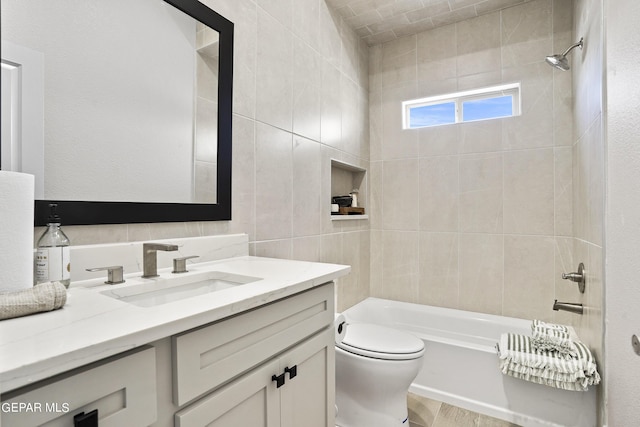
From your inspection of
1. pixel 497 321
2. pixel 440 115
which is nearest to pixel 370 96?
pixel 440 115

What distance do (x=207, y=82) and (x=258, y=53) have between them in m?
0.40

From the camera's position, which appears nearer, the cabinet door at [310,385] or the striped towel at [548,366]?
the cabinet door at [310,385]

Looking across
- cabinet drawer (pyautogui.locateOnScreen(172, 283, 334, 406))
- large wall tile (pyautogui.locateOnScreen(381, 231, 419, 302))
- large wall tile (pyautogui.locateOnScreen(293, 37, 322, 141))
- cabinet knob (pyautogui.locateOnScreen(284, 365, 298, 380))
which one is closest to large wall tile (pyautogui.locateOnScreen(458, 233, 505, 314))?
large wall tile (pyautogui.locateOnScreen(381, 231, 419, 302))

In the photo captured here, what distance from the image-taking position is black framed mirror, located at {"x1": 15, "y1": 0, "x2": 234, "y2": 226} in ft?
3.17

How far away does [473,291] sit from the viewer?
2496 mm

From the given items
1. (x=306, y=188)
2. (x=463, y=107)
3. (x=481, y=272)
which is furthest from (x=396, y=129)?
(x=481, y=272)

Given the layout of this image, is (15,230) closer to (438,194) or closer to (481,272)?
(438,194)

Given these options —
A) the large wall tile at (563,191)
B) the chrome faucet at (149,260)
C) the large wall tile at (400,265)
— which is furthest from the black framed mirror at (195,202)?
the large wall tile at (563,191)

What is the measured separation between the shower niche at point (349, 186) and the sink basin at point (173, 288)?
122 centimetres

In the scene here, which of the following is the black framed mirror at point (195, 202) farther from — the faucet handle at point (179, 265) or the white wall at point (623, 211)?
the white wall at point (623, 211)

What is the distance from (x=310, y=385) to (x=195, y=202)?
0.82 m

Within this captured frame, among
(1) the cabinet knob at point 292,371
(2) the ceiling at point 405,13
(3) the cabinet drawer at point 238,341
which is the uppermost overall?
(2) the ceiling at point 405,13

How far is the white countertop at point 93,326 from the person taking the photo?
44cm

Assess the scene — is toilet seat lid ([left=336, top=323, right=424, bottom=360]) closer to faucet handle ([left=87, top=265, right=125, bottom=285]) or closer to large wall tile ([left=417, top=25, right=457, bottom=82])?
faucet handle ([left=87, top=265, right=125, bottom=285])
